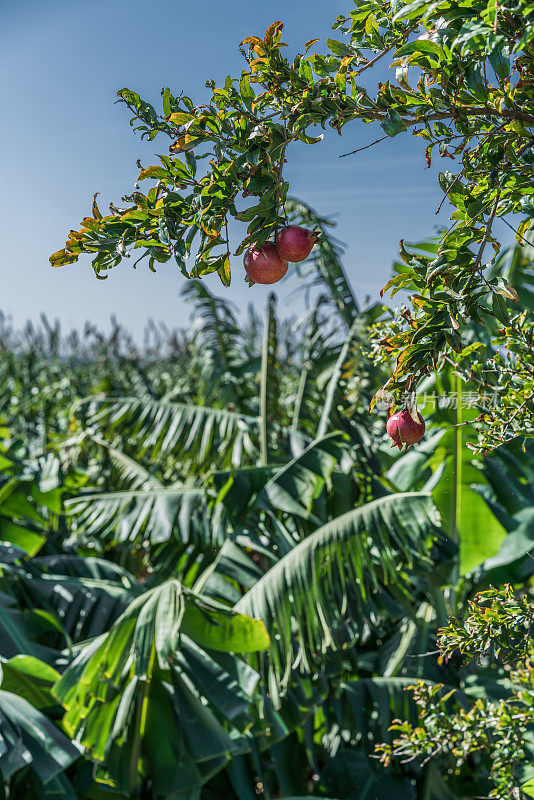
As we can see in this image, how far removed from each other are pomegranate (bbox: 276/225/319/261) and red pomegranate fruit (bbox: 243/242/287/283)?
0.05 ft

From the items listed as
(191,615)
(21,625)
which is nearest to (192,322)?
(21,625)

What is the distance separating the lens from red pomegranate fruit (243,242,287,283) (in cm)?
125

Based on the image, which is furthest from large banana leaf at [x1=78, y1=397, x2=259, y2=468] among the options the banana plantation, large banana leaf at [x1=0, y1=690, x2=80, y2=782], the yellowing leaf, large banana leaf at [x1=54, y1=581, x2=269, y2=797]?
the yellowing leaf

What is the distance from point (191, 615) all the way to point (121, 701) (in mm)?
550

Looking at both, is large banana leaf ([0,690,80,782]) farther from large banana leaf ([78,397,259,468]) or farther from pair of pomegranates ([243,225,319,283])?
pair of pomegranates ([243,225,319,283])

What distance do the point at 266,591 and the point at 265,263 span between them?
7.38 ft

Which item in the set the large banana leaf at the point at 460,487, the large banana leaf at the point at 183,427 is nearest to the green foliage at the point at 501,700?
the large banana leaf at the point at 460,487

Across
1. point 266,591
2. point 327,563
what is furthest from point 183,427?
point 327,563

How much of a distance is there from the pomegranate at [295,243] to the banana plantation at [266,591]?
105 centimetres

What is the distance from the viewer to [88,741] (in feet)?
9.26

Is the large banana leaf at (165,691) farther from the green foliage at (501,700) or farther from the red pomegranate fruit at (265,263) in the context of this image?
the red pomegranate fruit at (265,263)

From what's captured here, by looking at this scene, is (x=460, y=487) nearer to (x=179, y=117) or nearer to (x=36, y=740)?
(x=36, y=740)

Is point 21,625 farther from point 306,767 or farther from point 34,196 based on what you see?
point 34,196

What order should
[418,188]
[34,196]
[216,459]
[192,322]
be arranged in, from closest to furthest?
[418,188] < [34,196] < [216,459] < [192,322]
